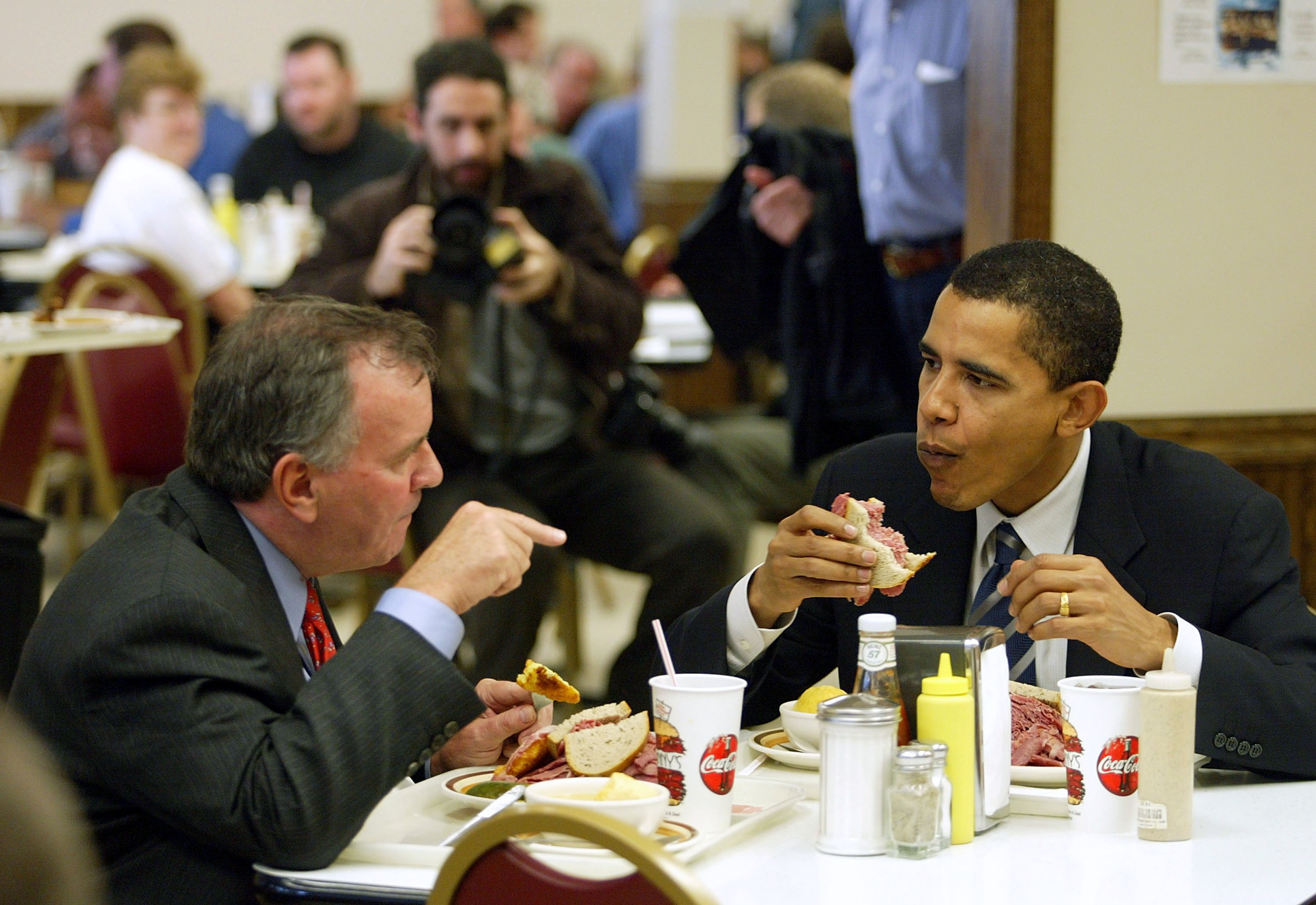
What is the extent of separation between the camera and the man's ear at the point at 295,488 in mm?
1631

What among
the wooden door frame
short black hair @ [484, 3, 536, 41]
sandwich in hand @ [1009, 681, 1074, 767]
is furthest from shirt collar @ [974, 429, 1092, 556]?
short black hair @ [484, 3, 536, 41]

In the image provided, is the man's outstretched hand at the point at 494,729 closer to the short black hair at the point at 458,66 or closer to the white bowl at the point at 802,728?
the white bowl at the point at 802,728

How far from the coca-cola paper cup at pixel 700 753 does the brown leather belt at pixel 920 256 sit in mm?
2237

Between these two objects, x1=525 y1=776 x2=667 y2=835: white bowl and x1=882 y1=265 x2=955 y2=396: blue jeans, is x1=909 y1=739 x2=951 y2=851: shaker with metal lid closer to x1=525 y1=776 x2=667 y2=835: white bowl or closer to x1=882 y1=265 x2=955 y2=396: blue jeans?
x1=525 y1=776 x2=667 y2=835: white bowl

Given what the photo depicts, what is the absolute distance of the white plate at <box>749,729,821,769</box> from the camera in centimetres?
171

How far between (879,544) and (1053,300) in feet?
1.37

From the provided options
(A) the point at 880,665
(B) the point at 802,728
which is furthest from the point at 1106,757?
(B) the point at 802,728

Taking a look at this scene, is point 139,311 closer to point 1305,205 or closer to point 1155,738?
point 1305,205

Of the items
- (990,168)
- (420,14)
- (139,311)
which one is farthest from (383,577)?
(420,14)

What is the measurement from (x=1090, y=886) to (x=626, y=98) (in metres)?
8.54

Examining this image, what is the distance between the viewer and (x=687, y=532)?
3.79 m

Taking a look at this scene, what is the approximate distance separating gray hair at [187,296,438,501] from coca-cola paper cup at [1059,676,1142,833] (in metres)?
0.79

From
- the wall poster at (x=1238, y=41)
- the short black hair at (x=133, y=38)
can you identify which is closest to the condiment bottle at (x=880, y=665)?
the wall poster at (x=1238, y=41)

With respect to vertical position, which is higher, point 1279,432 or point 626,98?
point 626,98
